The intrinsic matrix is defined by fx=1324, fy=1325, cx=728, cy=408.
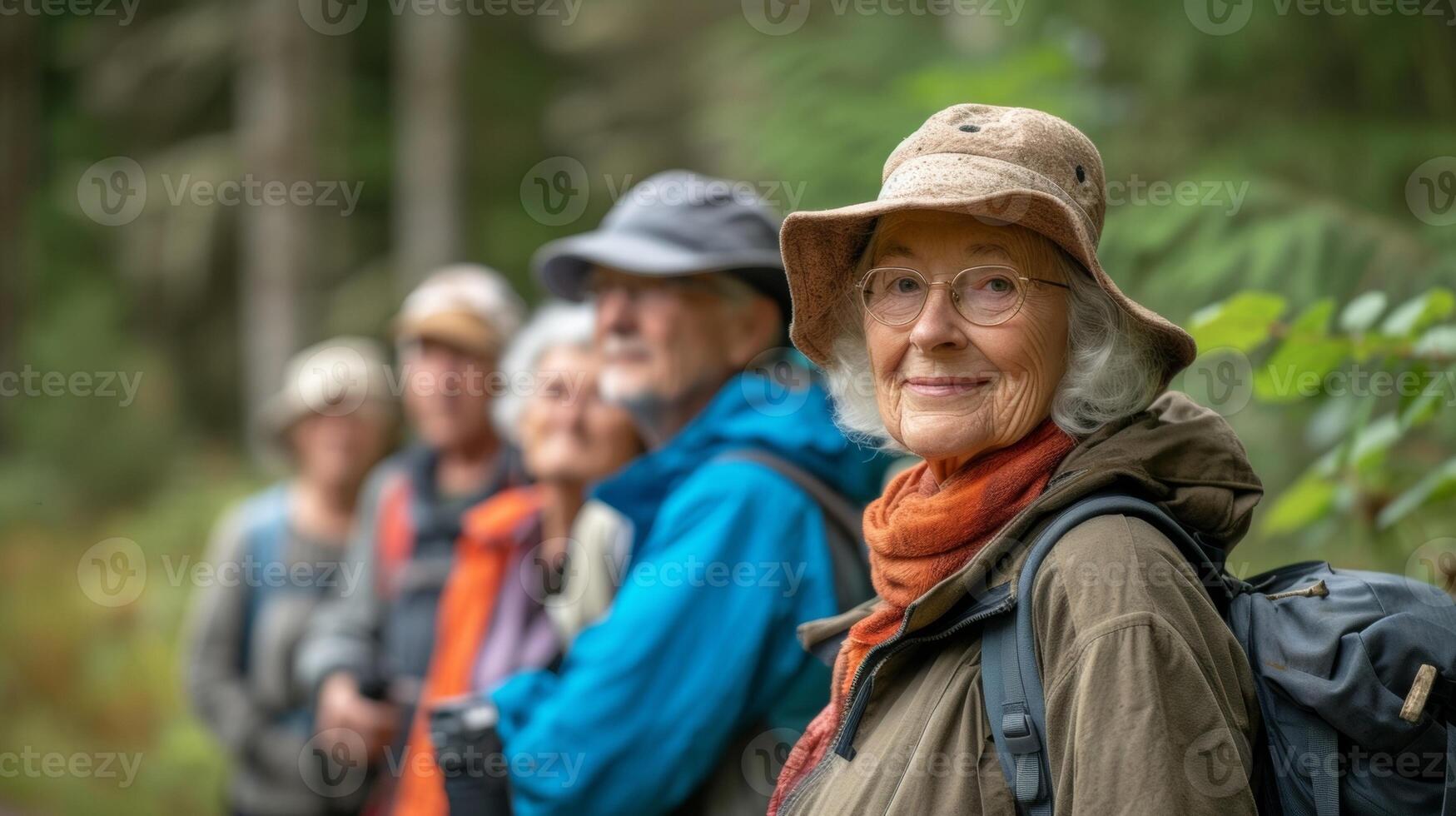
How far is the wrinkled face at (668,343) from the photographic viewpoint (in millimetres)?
3621

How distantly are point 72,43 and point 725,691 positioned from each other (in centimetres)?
1936

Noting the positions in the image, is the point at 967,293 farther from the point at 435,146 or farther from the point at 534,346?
the point at 435,146

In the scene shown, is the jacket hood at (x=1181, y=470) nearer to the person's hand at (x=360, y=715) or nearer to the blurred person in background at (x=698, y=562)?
the blurred person in background at (x=698, y=562)

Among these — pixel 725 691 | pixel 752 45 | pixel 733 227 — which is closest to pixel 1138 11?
pixel 733 227

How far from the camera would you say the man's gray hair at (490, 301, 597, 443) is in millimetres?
4547

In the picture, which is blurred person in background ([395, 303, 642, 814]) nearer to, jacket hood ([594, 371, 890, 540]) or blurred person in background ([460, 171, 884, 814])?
blurred person in background ([460, 171, 884, 814])

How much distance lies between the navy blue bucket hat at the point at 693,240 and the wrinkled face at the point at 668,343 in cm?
6

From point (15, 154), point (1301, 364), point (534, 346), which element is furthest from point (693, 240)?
point (15, 154)

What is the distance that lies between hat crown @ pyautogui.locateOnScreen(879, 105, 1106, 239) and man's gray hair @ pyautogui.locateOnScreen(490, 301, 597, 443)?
2272 millimetres

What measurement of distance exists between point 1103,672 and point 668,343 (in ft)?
6.77

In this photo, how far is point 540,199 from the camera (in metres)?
15.0

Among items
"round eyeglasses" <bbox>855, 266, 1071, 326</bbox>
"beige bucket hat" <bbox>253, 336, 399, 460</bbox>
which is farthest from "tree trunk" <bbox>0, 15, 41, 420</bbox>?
"round eyeglasses" <bbox>855, 266, 1071, 326</bbox>

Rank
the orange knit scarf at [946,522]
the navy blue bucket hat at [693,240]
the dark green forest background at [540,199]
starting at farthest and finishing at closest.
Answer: the dark green forest background at [540,199] → the navy blue bucket hat at [693,240] → the orange knit scarf at [946,522]

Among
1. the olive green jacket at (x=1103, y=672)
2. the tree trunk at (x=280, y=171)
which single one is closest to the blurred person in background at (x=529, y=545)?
the olive green jacket at (x=1103, y=672)
